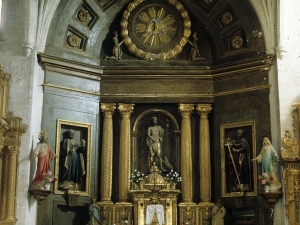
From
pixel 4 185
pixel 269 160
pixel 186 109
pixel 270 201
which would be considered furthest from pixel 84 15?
pixel 270 201

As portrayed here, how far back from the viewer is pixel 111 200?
2391cm

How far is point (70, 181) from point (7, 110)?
3.53 metres

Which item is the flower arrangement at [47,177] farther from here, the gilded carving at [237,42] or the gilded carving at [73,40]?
the gilded carving at [237,42]

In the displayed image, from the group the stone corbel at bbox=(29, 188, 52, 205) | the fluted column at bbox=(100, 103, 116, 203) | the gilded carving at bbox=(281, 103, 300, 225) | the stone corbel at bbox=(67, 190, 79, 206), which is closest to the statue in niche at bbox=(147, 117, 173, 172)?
the fluted column at bbox=(100, 103, 116, 203)

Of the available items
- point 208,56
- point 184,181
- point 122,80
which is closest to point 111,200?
point 184,181

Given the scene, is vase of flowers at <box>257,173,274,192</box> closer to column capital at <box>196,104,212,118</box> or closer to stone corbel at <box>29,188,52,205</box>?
column capital at <box>196,104,212,118</box>

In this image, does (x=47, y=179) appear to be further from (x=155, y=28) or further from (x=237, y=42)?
(x=237, y=42)

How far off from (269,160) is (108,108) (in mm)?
6724

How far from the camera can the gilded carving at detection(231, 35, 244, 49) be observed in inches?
955

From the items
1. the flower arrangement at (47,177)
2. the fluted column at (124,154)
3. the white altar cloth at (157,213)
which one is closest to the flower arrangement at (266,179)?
the white altar cloth at (157,213)

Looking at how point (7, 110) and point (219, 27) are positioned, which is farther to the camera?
point (219, 27)

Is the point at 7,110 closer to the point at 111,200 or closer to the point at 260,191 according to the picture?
the point at 111,200

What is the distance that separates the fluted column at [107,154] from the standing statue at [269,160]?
5883mm

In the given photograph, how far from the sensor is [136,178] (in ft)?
78.0
